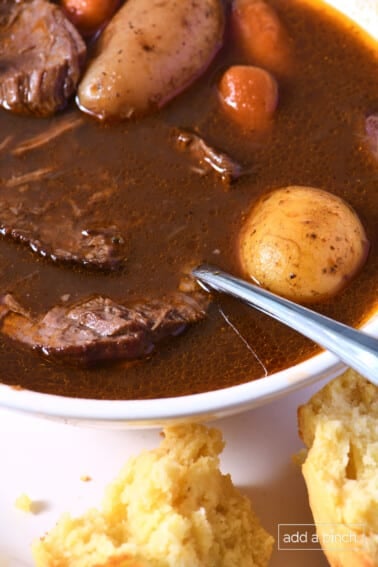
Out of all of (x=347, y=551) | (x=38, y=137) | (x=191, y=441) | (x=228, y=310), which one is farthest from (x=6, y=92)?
(x=347, y=551)

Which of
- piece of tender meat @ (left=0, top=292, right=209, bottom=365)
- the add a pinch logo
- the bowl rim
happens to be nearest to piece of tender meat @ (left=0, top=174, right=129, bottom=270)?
piece of tender meat @ (left=0, top=292, right=209, bottom=365)

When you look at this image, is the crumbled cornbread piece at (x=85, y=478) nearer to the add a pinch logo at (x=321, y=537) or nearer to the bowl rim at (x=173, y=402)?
the bowl rim at (x=173, y=402)

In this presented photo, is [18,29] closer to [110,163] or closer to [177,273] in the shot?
[110,163]

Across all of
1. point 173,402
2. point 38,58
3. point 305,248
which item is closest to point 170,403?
point 173,402

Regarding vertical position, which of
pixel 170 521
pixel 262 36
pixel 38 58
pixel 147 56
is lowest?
pixel 170 521

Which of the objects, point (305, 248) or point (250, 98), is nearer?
point (305, 248)

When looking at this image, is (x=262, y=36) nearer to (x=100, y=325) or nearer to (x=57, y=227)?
(x=57, y=227)
